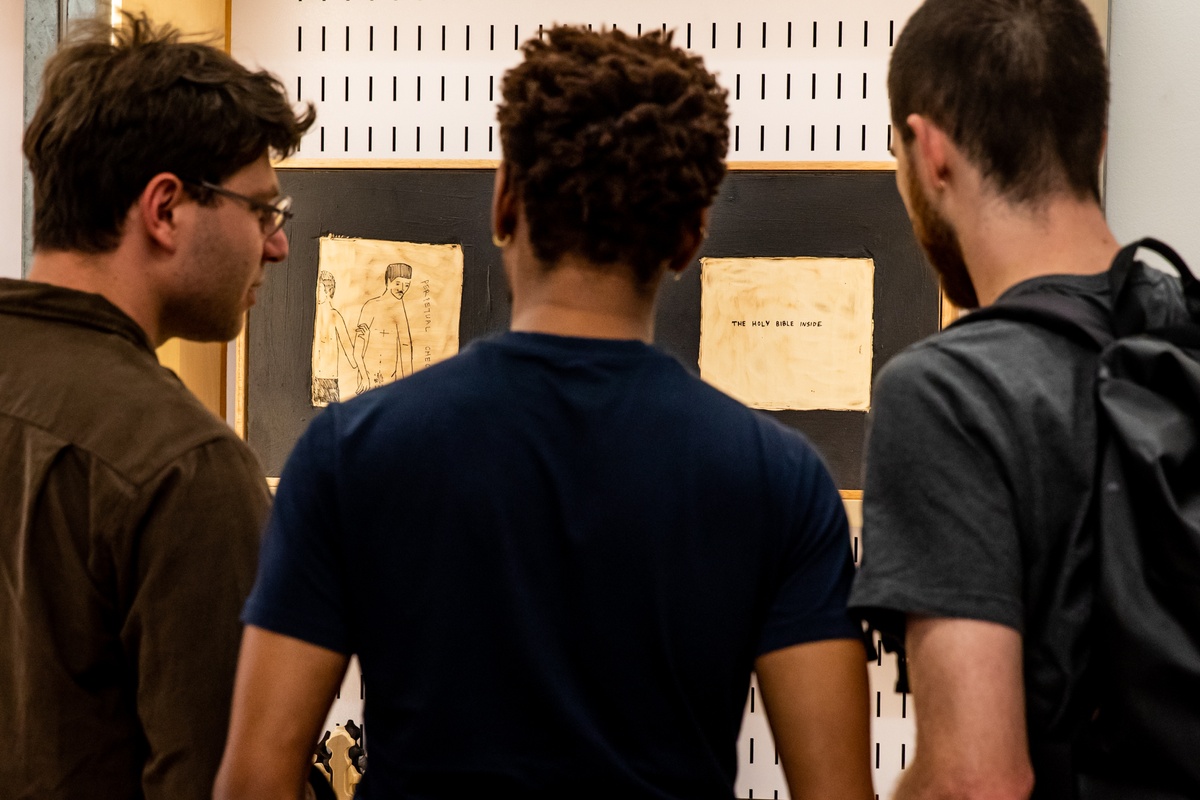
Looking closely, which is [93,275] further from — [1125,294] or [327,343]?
[1125,294]

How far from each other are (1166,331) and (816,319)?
119 cm

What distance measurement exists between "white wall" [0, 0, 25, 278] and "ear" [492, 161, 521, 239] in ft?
5.39

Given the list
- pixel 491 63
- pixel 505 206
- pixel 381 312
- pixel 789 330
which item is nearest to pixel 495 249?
pixel 381 312

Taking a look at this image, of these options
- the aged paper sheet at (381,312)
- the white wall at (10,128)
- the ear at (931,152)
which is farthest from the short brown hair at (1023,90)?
the white wall at (10,128)

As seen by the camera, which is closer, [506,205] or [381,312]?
[506,205]

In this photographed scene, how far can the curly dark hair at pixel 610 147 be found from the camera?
1.07 m

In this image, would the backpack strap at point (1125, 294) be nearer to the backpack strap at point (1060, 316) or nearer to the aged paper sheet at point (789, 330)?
the backpack strap at point (1060, 316)

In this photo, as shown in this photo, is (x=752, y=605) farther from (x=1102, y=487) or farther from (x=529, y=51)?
(x=529, y=51)

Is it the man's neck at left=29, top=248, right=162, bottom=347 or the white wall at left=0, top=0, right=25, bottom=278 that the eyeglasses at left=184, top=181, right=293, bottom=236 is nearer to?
the man's neck at left=29, top=248, right=162, bottom=347

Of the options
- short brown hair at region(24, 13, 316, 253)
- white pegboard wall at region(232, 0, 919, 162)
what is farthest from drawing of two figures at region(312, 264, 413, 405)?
short brown hair at region(24, 13, 316, 253)

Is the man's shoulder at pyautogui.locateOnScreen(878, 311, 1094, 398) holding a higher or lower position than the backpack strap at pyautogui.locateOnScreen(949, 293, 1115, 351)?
lower

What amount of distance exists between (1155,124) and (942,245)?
4.11 ft

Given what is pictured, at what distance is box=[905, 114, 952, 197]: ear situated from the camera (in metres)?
1.20

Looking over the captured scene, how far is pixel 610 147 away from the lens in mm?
1072
